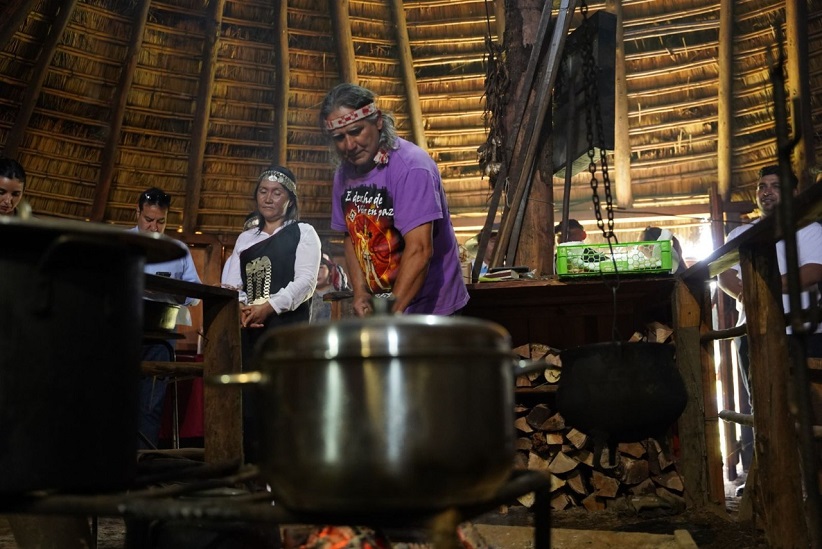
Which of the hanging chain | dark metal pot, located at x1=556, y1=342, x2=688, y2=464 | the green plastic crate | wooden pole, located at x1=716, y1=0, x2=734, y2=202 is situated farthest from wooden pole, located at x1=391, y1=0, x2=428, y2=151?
dark metal pot, located at x1=556, y1=342, x2=688, y2=464

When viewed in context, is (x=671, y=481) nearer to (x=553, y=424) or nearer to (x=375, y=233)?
(x=553, y=424)

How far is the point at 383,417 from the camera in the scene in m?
1.10

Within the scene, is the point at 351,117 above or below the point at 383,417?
above

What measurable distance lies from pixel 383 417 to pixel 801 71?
760 cm

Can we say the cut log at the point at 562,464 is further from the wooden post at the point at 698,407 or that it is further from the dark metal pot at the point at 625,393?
the dark metal pot at the point at 625,393

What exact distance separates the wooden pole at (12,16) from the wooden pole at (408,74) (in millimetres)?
3396

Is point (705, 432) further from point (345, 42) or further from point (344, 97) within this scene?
point (345, 42)

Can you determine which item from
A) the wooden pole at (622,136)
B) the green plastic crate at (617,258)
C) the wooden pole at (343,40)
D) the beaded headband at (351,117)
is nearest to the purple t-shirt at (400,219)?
the beaded headband at (351,117)

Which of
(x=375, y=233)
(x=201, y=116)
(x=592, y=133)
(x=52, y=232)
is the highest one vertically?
(x=201, y=116)

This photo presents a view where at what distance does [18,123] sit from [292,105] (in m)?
2.65

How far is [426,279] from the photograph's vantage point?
2971 millimetres

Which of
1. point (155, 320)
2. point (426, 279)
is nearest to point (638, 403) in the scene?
point (426, 279)

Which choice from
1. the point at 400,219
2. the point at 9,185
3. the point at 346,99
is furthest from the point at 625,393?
the point at 9,185

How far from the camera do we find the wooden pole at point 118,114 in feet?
26.1
